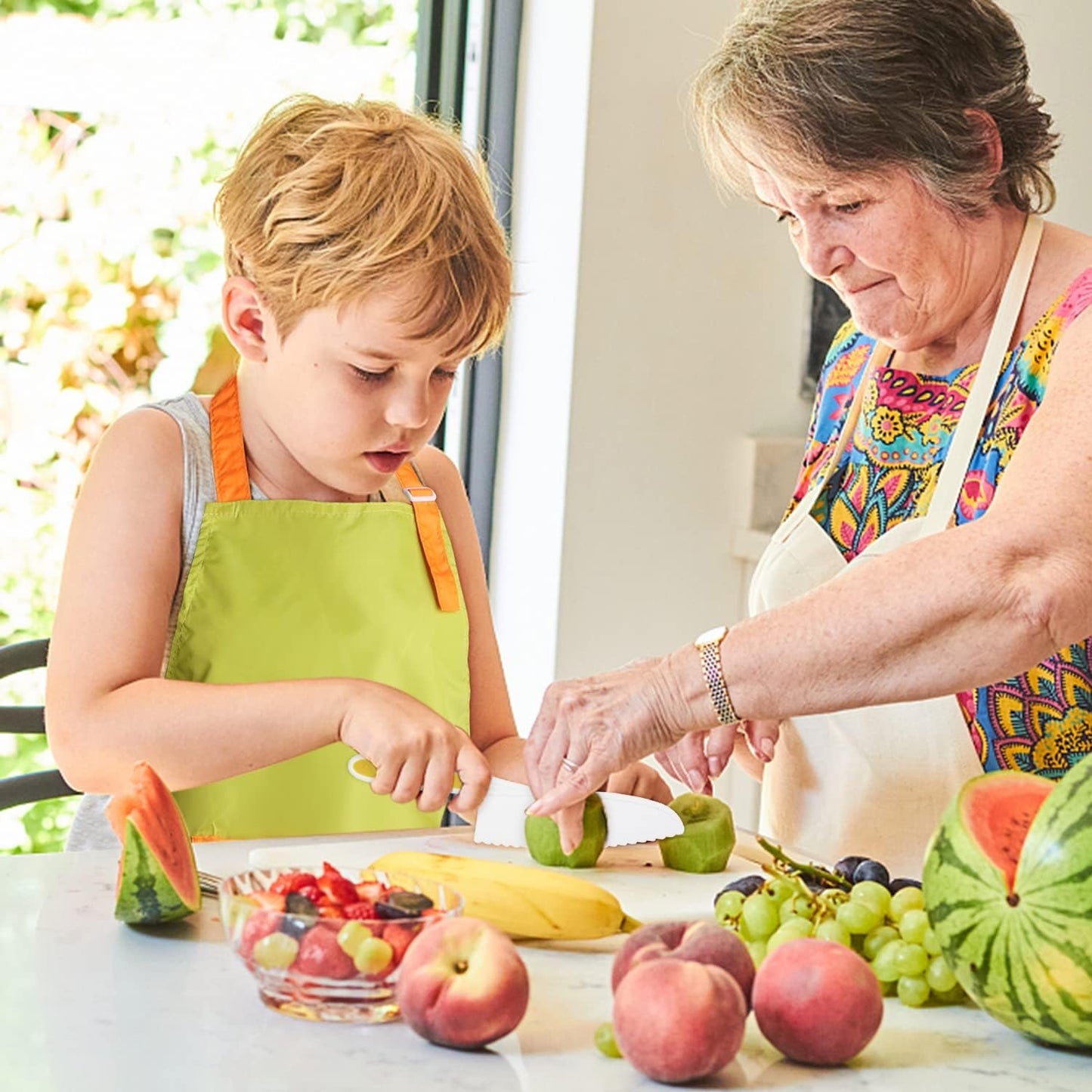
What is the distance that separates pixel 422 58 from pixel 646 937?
2.00 meters

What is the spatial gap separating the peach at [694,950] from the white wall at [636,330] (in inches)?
58.8

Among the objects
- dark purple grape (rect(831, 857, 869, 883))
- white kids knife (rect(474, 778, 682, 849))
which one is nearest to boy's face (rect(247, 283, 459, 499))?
white kids knife (rect(474, 778, 682, 849))

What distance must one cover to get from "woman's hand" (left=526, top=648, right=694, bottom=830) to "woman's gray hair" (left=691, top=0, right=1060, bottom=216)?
58 cm

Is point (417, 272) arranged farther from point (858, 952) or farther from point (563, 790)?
point (858, 952)

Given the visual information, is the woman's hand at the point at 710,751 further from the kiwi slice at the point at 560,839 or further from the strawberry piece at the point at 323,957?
the strawberry piece at the point at 323,957

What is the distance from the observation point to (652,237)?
2428mm

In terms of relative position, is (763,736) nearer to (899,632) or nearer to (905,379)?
(899,632)

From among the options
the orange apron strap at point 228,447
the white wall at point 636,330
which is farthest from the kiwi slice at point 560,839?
the white wall at point 636,330

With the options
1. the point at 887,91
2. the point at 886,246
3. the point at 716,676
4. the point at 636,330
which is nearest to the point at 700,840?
the point at 716,676

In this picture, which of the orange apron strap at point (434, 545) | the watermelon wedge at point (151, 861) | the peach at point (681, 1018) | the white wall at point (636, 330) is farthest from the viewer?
the white wall at point (636, 330)

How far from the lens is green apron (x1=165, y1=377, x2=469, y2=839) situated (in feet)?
4.85

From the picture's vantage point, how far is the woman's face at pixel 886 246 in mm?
1527

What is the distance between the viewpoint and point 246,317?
60.0 inches

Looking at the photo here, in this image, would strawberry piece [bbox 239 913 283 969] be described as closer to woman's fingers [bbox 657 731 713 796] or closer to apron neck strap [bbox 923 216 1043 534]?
woman's fingers [bbox 657 731 713 796]
